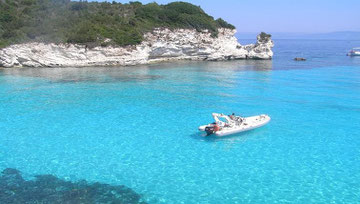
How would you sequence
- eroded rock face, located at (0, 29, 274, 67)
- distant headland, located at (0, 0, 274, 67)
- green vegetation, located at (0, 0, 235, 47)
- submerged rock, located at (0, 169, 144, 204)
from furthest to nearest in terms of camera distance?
1. green vegetation, located at (0, 0, 235, 47)
2. distant headland, located at (0, 0, 274, 67)
3. eroded rock face, located at (0, 29, 274, 67)
4. submerged rock, located at (0, 169, 144, 204)

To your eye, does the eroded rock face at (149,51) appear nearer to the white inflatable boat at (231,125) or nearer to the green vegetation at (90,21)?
the green vegetation at (90,21)

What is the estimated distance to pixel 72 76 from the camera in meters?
40.7


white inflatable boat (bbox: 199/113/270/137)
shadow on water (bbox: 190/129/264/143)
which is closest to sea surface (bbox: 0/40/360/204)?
shadow on water (bbox: 190/129/264/143)

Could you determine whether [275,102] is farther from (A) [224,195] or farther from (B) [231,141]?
(A) [224,195]

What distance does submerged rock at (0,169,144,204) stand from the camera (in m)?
12.4

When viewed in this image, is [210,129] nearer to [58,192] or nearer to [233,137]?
[233,137]

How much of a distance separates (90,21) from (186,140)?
42983mm


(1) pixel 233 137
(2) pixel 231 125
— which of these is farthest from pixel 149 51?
(1) pixel 233 137

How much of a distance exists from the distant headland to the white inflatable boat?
1374 inches

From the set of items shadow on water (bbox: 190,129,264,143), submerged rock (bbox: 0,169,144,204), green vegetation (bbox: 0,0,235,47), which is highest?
green vegetation (bbox: 0,0,235,47)

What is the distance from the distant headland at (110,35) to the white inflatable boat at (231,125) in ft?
115

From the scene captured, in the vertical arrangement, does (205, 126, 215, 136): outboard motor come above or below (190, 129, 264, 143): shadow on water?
above

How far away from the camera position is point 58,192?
42.5 ft

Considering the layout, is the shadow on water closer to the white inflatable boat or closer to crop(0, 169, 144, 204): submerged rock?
the white inflatable boat
